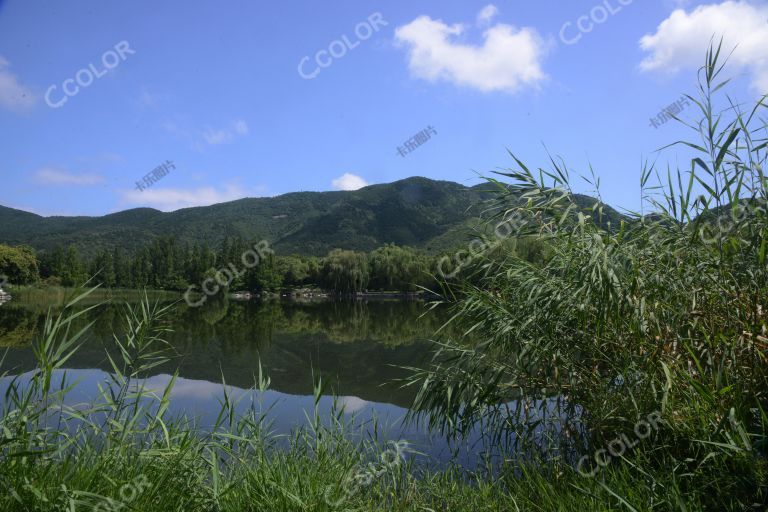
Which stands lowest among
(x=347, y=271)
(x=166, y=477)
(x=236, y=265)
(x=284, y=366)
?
(x=284, y=366)

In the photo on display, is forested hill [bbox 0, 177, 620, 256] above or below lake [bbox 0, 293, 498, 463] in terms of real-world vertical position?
above

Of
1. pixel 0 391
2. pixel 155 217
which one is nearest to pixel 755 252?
pixel 0 391

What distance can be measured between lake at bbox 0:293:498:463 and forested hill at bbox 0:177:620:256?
259ft

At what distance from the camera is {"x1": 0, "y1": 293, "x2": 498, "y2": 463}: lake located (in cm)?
799

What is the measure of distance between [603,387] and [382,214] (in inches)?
5768

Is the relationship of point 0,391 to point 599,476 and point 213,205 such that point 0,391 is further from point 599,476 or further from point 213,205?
point 213,205

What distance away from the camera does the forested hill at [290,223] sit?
412ft

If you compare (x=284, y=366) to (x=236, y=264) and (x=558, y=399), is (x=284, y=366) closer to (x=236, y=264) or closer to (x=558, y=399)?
(x=558, y=399)

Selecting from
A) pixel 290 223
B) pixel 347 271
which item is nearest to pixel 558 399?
pixel 347 271

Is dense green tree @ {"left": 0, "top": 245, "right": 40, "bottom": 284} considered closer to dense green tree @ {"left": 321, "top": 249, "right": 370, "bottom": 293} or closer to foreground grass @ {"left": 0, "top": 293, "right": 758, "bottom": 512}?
dense green tree @ {"left": 321, "top": 249, "right": 370, "bottom": 293}

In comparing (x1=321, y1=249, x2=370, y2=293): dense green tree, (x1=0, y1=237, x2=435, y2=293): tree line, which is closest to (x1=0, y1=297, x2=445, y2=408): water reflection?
(x1=0, y1=237, x2=435, y2=293): tree line

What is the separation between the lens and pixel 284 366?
16531 millimetres

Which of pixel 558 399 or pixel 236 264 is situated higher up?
pixel 236 264

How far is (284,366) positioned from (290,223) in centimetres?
14894
